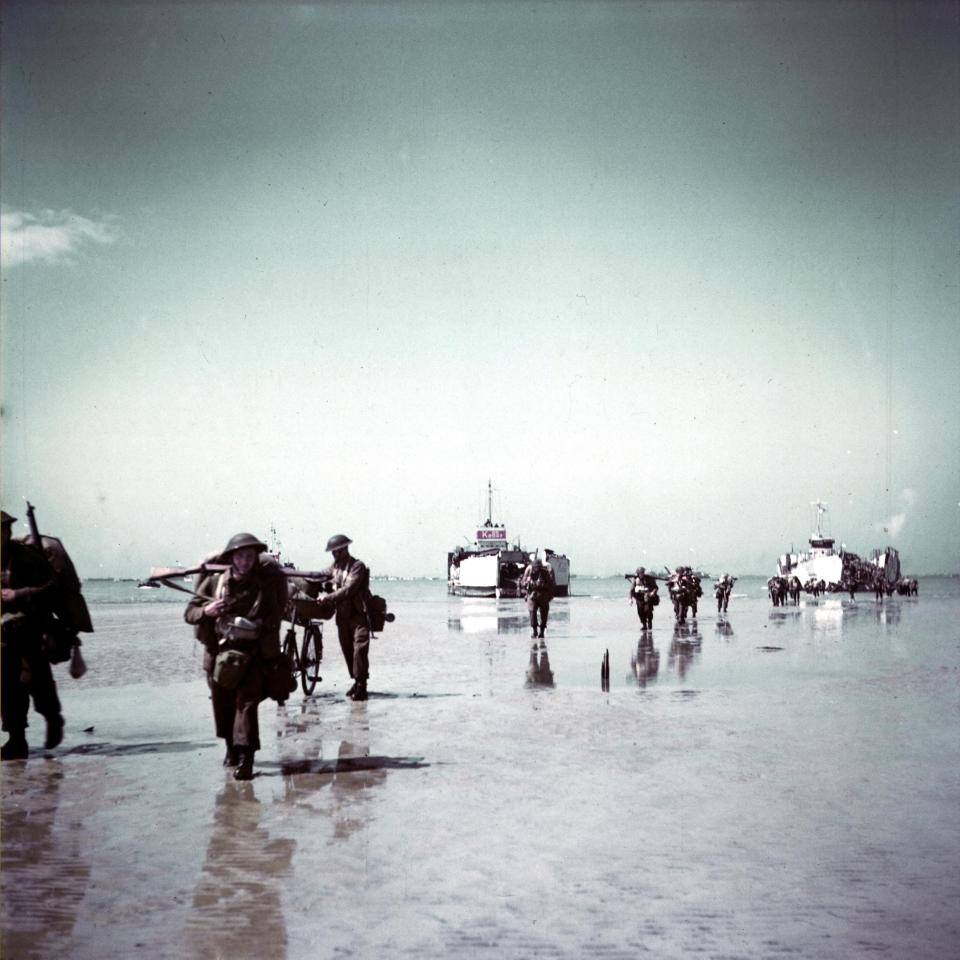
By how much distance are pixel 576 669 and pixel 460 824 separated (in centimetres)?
974

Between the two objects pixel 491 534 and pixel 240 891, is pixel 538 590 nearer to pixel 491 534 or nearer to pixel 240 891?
pixel 240 891

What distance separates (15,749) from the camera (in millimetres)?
8133

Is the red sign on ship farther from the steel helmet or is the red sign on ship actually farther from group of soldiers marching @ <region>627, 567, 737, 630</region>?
the steel helmet

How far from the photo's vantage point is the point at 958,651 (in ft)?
63.0

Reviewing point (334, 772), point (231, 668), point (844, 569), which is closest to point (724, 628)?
point (334, 772)

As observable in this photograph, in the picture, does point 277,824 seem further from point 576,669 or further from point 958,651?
point 958,651

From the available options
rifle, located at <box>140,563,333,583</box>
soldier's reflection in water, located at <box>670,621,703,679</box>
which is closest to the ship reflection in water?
soldier's reflection in water, located at <box>670,621,703,679</box>

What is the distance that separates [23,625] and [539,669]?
9355 mm

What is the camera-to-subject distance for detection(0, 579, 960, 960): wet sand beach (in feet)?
14.0

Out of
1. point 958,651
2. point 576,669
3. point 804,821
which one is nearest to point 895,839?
point 804,821

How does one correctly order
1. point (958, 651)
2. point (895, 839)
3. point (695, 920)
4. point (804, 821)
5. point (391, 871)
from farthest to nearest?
point (958, 651) < point (804, 821) < point (895, 839) < point (391, 871) < point (695, 920)

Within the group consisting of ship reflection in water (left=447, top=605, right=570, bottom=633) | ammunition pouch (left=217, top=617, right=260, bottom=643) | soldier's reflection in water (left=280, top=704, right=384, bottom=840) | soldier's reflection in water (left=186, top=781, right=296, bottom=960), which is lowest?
ship reflection in water (left=447, top=605, right=570, bottom=633)

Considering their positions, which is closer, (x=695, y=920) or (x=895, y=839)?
(x=695, y=920)

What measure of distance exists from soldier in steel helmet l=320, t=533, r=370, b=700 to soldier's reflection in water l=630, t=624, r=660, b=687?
13.4ft
